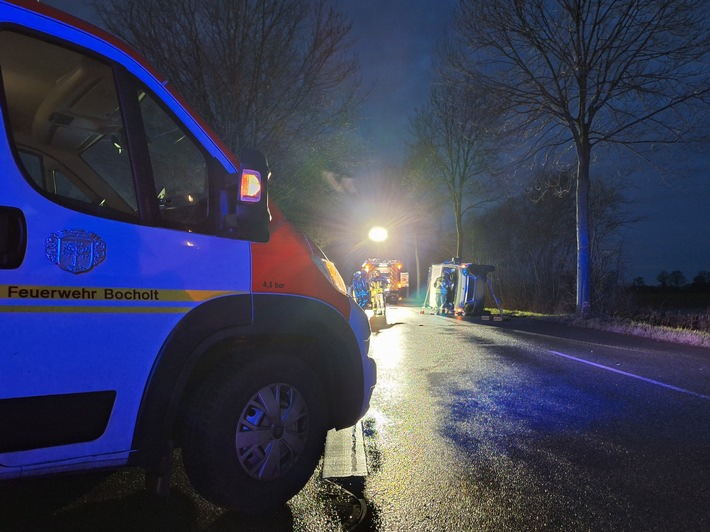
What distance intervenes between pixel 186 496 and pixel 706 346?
33.6 ft

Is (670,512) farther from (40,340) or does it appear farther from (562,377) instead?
(562,377)

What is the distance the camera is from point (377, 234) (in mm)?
45562

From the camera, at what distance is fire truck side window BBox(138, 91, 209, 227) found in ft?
9.29

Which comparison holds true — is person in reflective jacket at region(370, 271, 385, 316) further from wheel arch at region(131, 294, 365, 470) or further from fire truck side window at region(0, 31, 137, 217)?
fire truck side window at region(0, 31, 137, 217)

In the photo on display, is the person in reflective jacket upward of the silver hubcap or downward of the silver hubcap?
upward

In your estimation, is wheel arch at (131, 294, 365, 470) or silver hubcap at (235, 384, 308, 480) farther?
silver hubcap at (235, 384, 308, 480)

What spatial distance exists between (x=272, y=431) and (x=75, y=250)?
145cm

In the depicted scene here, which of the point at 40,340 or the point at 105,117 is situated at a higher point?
the point at 105,117

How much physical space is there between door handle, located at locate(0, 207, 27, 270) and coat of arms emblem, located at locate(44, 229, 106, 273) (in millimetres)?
96

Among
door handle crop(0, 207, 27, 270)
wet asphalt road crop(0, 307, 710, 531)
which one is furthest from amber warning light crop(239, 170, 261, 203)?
wet asphalt road crop(0, 307, 710, 531)

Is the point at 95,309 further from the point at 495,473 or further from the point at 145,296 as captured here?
the point at 495,473

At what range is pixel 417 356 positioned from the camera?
9172 mm

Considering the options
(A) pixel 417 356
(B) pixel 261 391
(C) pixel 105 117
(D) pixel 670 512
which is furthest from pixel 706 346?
(C) pixel 105 117

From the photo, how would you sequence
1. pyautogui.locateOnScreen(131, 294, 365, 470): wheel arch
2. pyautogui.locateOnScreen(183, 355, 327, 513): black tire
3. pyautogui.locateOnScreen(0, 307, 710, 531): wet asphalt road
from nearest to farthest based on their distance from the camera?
pyautogui.locateOnScreen(131, 294, 365, 470): wheel arch
pyautogui.locateOnScreen(183, 355, 327, 513): black tire
pyautogui.locateOnScreen(0, 307, 710, 531): wet asphalt road
